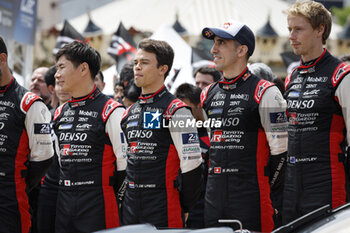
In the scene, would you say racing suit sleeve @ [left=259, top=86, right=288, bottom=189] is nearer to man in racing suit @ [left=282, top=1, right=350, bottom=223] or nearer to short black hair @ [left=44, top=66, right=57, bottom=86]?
man in racing suit @ [left=282, top=1, right=350, bottom=223]

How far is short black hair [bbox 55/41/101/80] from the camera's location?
4.85m

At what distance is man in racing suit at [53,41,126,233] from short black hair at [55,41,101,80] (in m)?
0.30

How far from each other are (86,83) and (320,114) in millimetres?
1898

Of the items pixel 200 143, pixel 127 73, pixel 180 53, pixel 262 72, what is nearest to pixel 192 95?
pixel 200 143

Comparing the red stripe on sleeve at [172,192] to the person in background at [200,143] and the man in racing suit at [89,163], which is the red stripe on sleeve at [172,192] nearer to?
the man in racing suit at [89,163]

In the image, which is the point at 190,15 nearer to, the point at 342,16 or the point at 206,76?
the point at 206,76

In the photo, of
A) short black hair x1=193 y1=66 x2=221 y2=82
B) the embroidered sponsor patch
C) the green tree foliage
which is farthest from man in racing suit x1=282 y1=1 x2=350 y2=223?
the green tree foliage

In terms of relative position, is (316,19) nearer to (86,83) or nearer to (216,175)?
(216,175)

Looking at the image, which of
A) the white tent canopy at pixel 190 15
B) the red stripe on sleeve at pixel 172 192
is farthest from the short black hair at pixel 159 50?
A: the white tent canopy at pixel 190 15

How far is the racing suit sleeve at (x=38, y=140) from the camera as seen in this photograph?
4.65 metres

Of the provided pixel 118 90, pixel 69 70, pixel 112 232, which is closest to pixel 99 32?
pixel 118 90

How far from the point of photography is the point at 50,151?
4777 mm

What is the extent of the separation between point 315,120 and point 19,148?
230cm

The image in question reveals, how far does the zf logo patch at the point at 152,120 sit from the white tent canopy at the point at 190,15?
57.1 feet
